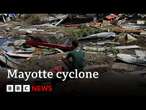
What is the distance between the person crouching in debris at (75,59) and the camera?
3.91 metres

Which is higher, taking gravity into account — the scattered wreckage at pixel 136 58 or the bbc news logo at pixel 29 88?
the scattered wreckage at pixel 136 58

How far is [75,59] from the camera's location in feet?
12.9

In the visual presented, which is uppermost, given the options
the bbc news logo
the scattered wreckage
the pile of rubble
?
the pile of rubble

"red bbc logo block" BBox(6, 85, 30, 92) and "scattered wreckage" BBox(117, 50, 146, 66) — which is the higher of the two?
"scattered wreckage" BBox(117, 50, 146, 66)

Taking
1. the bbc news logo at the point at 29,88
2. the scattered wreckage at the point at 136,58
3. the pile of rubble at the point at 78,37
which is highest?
the pile of rubble at the point at 78,37

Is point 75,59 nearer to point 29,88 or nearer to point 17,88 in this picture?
point 29,88

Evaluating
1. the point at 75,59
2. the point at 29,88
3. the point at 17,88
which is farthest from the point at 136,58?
→ the point at 17,88

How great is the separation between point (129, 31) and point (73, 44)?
614 millimetres

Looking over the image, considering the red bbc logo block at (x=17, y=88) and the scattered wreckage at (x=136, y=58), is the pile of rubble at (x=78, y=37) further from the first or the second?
the red bbc logo block at (x=17, y=88)

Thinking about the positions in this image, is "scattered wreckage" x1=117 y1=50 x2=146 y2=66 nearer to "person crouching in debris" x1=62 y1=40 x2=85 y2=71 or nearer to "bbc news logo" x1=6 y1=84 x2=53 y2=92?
"person crouching in debris" x1=62 y1=40 x2=85 y2=71

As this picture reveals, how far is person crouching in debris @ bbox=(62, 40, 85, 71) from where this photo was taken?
3906 mm

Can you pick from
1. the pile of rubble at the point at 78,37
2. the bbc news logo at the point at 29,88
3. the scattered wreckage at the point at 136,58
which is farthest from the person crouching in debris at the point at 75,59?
the scattered wreckage at the point at 136,58

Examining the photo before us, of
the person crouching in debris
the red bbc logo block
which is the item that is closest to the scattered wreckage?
the person crouching in debris
